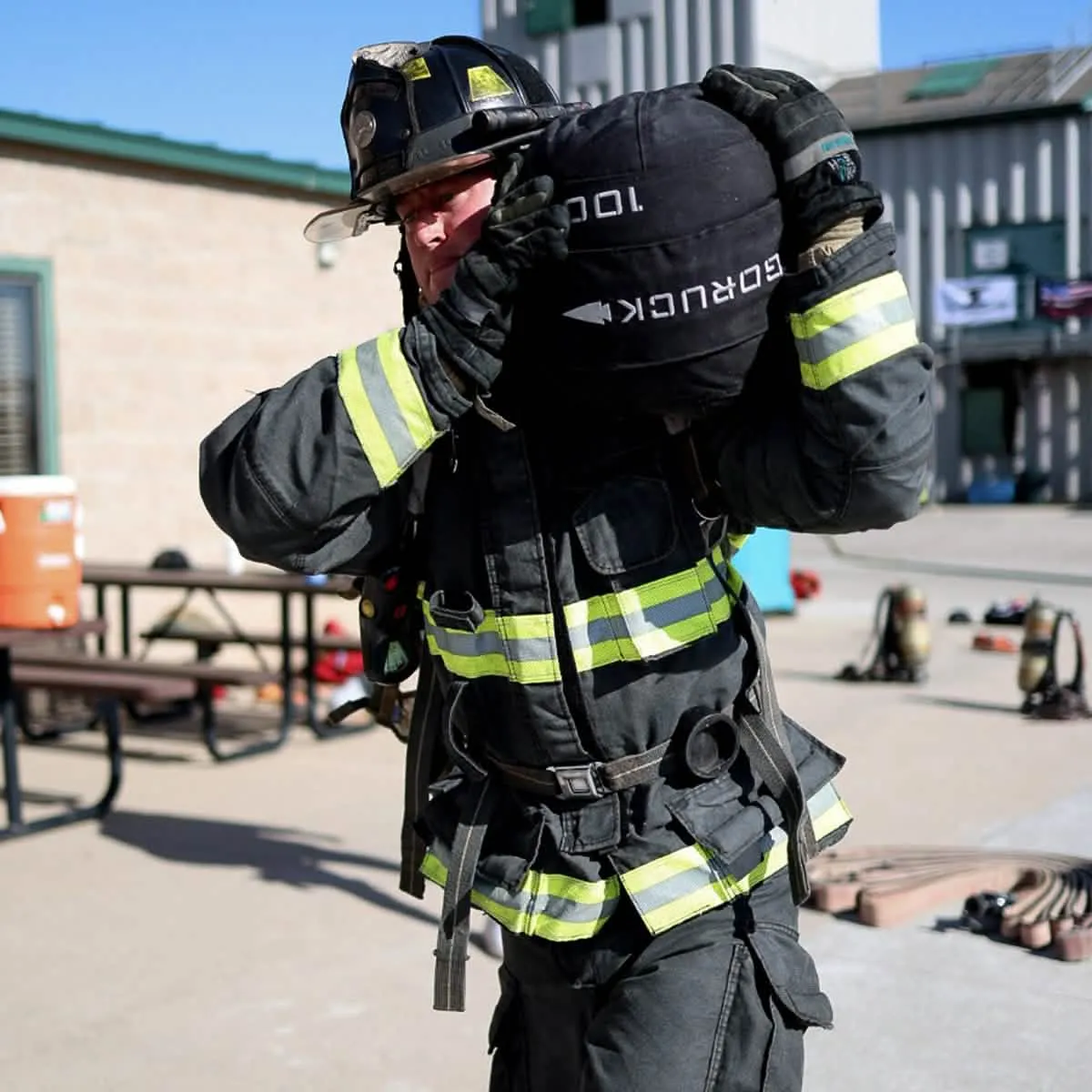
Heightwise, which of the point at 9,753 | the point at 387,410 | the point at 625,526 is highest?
the point at 387,410

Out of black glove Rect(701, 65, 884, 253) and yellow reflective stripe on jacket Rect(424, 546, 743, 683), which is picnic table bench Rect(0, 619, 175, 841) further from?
black glove Rect(701, 65, 884, 253)

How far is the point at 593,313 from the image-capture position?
76.0 inches

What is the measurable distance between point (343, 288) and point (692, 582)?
8839 millimetres

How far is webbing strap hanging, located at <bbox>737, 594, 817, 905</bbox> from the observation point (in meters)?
2.12

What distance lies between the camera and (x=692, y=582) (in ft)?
6.95

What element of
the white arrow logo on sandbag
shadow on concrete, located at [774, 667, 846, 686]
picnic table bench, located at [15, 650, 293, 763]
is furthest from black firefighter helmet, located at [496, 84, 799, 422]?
shadow on concrete, located at [774, 667, 846, 686]

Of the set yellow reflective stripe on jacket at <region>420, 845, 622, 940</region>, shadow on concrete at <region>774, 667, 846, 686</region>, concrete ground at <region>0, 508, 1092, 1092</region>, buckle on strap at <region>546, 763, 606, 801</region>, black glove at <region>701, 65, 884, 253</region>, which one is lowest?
concrete ground at <region>0, 508, 1092, 1092</region>

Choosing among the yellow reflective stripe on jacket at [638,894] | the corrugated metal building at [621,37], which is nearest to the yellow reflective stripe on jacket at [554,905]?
the yellow reflective stripe on jacket at [638,894]

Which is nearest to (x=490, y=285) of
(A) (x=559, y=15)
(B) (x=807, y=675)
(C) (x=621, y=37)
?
(B) (x=807, y=675)

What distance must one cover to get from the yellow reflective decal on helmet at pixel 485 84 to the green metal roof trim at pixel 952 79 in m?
28.7

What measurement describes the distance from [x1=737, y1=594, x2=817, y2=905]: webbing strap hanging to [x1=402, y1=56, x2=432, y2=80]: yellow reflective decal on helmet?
2.98ft

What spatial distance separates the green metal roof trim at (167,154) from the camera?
8.62 metres

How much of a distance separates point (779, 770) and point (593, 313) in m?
0.69

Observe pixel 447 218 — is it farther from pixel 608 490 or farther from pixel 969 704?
pixel 969 704
